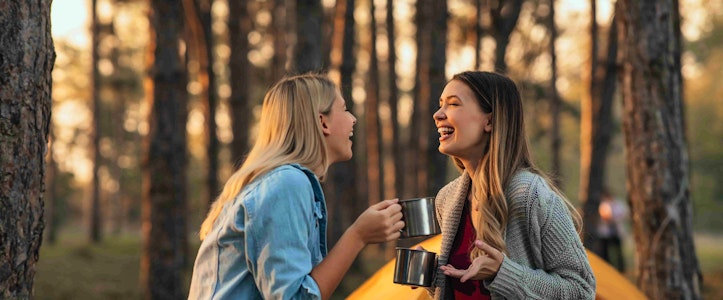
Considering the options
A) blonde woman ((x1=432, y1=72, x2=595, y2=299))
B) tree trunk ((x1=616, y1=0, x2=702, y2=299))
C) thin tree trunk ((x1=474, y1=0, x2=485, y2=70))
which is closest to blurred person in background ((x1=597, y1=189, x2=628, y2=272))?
thin tree trunk ((x1=474, y1=0, x2=485, y2=70))

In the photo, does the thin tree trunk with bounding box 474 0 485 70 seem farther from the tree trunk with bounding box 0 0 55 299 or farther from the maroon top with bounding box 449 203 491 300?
the tree trunk with bounding box 0 0 55 299

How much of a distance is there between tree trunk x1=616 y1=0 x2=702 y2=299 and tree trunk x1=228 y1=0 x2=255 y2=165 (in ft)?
32.3

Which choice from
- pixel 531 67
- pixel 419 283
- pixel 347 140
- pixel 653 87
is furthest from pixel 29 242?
pixel 531 67

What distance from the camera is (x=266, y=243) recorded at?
301cm

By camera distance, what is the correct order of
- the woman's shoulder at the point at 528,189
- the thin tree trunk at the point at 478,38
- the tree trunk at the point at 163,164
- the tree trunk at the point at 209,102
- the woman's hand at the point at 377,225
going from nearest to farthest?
the woman's hand at the point at 377,225
the woman's shoulder at the point at 528,189
the tree trunk at the point at 163,164
the tree trunk at the point at 209,102
the thin tree trunk at the point at 478,38

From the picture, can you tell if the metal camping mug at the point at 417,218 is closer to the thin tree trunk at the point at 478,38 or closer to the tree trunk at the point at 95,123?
the thin tree trunk at the point at 478,38

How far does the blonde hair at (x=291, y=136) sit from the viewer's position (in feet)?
10.7

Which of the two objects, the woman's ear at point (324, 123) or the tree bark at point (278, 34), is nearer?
the woman's ear at point (324, 123)

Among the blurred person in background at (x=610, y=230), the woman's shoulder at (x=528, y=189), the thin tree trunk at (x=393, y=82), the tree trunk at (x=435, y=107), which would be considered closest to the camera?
the woman's shoulder at (x=528, y=189)

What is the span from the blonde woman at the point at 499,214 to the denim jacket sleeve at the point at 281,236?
0.62 metres

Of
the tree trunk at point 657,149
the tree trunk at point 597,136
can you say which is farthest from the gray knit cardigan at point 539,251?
the tree trunk at point 597,136

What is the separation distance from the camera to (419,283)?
3480mm

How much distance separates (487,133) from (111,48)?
79.4 ft

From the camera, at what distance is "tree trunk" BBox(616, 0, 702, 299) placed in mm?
6777
